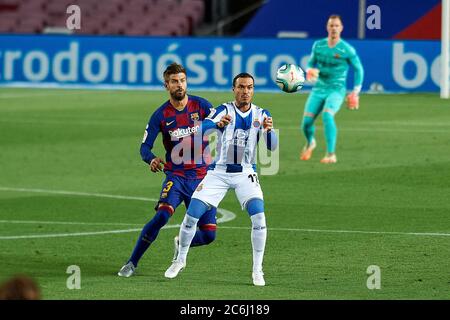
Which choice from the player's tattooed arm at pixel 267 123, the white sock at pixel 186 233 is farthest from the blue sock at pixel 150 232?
the player's tattooed arm at pixel 267 123

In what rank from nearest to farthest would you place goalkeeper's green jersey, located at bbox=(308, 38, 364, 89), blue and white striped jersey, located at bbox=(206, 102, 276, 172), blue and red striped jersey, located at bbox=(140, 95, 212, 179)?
1. blue and white striped jersey, located at bbox=(206, 102, 276, 172)
2. blue and red striped jersey, located at bbox=(140, 95, 212, 179)
3. goalkeeper's green jersey, located at bbox=(308, 38, 364, 89)

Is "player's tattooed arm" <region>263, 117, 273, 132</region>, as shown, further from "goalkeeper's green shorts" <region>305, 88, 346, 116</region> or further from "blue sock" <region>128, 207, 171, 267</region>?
"goalkeeper's green shorts" <region>305, 88, 346, 116</region>

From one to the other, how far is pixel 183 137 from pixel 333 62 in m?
9.57

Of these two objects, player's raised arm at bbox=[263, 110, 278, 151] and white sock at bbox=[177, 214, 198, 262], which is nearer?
player's raised arm at bbox=[263, 110, 278, 151]

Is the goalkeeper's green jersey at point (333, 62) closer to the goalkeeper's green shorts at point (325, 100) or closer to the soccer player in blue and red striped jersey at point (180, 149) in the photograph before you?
the goalkeeper's green shorts at point (325, 100)

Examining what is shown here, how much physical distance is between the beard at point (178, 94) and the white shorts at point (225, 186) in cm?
91

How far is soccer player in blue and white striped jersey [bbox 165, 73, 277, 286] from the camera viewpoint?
11.6m

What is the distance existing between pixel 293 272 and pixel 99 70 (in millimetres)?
22782

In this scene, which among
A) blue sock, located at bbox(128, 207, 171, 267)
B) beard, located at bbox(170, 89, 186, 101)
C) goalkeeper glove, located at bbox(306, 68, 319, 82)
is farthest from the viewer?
goalkeeper glove, located at bbox(306, 68, 319, 82)

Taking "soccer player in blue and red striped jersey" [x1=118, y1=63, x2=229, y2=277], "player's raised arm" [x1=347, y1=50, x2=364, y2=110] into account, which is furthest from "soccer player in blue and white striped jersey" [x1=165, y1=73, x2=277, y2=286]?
"player's raised arm" [x1=347, y1=50, x2=364, y2=110]

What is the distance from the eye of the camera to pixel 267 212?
16688 millimetres

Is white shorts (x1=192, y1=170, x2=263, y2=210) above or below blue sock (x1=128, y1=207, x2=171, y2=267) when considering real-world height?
above

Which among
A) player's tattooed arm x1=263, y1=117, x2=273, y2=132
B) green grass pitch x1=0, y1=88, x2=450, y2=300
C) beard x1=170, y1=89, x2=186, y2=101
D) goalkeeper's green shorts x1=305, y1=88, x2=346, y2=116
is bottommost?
green grass pitch x1=0, y1=88, x2=450, y2=300

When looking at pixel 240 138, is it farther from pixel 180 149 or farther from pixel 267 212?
pixel 267 212
